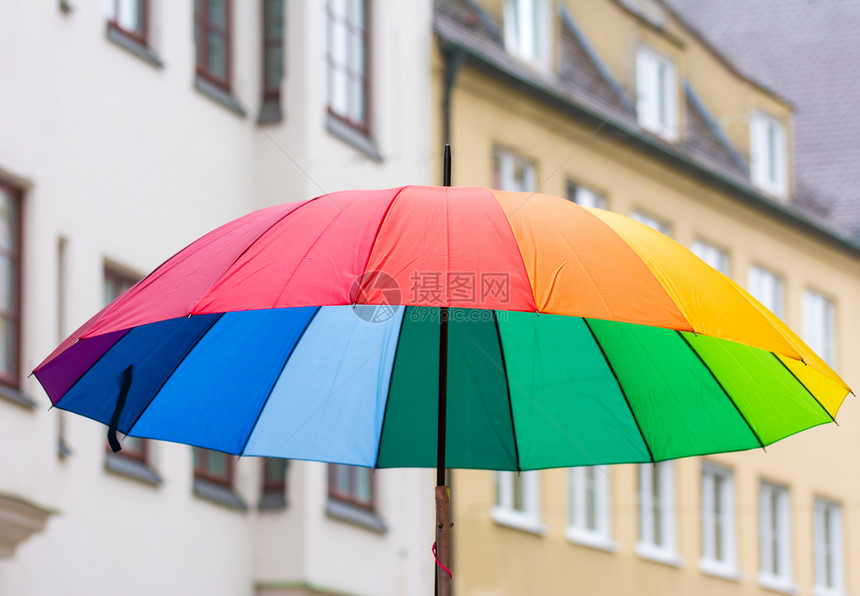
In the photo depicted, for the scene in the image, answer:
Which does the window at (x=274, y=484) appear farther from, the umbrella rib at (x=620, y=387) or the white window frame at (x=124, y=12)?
the umbrella rib at (x=620, y=387)

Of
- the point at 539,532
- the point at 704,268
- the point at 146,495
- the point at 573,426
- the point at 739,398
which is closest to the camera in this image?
the point at 704,268

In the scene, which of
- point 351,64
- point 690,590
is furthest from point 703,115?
point 351,64

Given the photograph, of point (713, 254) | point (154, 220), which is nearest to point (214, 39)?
point (154, 220)

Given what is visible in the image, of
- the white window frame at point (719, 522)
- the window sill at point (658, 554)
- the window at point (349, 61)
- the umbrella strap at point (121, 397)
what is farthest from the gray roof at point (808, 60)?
the umbrella strap at point (121, 397)

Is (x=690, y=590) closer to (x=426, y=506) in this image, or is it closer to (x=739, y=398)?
(x=426, y=506)

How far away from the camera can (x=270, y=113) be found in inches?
682

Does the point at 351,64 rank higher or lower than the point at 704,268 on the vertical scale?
higher

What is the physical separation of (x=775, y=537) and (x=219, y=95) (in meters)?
15.0

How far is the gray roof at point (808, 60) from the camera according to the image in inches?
1303

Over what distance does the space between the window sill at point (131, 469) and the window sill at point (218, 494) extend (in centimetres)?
72

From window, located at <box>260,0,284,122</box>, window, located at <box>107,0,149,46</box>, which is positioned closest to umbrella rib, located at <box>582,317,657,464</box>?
window, located at <box>107,0,149,46</box>

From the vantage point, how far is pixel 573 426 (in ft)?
22.5

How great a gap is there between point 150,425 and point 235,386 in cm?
38

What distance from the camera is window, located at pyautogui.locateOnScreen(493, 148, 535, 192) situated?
2239 centimetres
